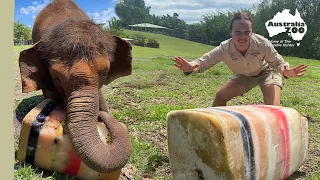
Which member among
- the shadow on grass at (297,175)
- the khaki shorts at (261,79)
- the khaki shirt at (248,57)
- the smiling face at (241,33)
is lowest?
the shadow on grass at (297,175)

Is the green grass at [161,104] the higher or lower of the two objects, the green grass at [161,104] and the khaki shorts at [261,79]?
the lower

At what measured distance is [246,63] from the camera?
520 centimetres

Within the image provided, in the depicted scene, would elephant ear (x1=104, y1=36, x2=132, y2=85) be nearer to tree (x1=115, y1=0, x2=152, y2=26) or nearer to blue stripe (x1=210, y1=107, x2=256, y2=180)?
blue stripe (x1=210, y1=107, x2=256, y2=180)

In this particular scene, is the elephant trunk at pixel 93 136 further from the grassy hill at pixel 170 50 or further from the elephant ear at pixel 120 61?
the grassy hill at pixel 170 50

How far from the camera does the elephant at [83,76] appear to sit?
10.7 ft

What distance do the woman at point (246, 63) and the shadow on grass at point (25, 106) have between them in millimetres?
2344

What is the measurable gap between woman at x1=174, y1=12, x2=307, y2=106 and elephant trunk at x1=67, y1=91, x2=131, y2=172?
1.61m

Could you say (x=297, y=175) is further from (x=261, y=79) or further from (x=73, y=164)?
(x=73, y=164)

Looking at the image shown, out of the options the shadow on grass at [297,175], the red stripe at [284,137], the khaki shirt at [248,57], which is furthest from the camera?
the khaki shirt at [248,57]

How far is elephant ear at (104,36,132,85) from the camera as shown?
4.98 m

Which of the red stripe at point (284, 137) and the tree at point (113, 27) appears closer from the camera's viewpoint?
the red stripe at point (284, 137)

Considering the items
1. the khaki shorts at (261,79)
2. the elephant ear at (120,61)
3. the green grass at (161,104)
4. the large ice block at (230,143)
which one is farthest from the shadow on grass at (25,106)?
the khaki shorts at (261,79)

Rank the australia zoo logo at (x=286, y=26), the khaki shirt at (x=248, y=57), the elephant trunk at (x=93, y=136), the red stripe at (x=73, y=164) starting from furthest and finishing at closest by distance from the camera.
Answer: the australia zoo logo at (x=286, y=26), the khaki shirt at (x=248, y=57), the red stripe at (x=73, y=164), the elephant trunk at (x=93, y=136)

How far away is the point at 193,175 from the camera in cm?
338
